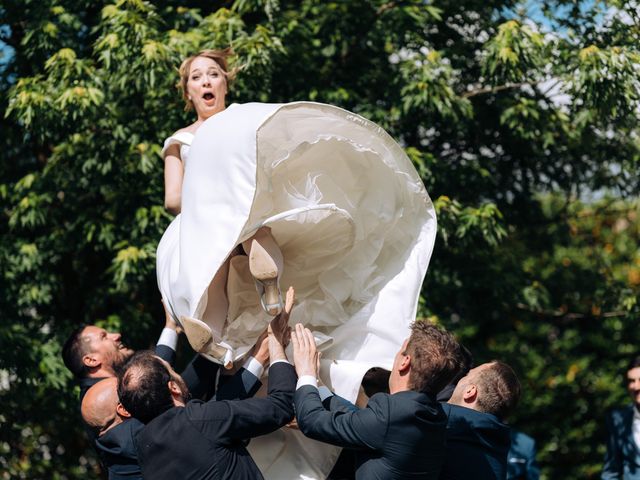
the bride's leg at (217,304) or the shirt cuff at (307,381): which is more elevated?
the bride's leg at (217,304)

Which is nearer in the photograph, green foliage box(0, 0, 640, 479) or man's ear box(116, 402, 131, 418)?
man's ear box(116, 402, 131, 418)

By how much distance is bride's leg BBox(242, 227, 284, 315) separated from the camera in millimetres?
3898

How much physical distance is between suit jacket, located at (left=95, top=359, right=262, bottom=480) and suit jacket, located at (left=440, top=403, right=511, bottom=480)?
855 millimetres

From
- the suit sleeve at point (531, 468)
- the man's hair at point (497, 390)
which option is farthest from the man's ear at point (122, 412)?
the suit sleeve at point (531, 468)

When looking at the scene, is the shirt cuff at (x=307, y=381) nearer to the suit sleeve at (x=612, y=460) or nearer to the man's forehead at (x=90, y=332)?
the man's forehead at (x=90, y=332)

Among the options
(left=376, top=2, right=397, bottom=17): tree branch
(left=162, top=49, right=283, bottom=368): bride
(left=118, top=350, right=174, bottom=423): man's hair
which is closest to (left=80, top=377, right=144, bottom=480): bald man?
(left=118, top=350, right=174, bottom=423): man's hair

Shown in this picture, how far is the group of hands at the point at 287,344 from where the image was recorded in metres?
3.99

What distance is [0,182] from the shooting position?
24.2 feet

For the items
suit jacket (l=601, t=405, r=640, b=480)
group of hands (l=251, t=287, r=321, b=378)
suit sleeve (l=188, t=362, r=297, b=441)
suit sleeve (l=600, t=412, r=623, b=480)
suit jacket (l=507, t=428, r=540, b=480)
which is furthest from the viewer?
suit jacket (l=507, t=428, r=540, b=480)

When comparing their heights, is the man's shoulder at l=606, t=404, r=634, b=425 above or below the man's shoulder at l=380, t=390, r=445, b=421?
below

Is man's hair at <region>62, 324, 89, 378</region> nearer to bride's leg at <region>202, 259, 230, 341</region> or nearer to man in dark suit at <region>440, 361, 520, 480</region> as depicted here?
bride's leg at <region>202, 259, 230, 341</region>

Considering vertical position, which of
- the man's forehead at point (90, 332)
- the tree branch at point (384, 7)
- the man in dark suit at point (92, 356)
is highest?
the tree branch at point (384, 7)

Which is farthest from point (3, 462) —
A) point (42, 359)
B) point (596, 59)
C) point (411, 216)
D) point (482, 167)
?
point (596, 59)

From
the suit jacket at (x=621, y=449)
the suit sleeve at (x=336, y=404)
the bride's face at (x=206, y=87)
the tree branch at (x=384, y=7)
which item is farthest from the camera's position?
the tree branch at (x=384, y=7)
